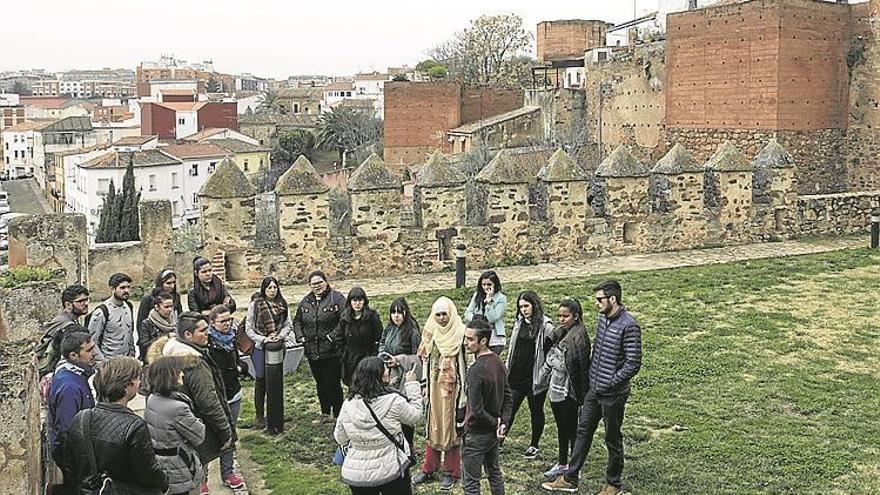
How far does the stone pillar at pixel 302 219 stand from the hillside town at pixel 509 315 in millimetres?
32

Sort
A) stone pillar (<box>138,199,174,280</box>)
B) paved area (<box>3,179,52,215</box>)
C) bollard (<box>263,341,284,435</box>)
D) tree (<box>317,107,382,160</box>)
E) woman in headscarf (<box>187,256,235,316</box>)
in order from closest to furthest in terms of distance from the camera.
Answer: bollard (<box>263,341,284,435</box>)
woman in headscarf (<box>187,256,235,316</box>)
stone pillar (<box>138,199,174,280</box>)
tree (<box>317,107,382,160</box>)
paved area (<box>3,179,52,215</box>)

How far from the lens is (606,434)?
677cm

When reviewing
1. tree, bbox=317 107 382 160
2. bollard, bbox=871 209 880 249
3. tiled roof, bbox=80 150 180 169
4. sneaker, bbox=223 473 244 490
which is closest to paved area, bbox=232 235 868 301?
bollard, bbox=871 209 880 249

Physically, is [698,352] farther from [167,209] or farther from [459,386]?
[167,209]

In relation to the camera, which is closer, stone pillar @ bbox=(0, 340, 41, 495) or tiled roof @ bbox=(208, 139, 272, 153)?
stone pillar @ bbox=(0, 340, 41, 495)

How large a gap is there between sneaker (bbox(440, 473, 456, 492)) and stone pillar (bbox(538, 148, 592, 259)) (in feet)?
28.3

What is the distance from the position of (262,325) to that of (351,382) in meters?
2.36

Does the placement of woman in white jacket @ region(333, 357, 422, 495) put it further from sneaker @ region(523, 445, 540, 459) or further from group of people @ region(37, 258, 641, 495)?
sneaker @ region(523, 445, 540, 459)

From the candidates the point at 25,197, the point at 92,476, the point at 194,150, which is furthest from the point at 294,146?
the point at 92,476

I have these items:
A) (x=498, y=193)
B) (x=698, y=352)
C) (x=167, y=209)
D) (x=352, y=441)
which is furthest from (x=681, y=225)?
(x=352, y=441)

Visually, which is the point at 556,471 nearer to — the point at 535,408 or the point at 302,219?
the point at 535,408

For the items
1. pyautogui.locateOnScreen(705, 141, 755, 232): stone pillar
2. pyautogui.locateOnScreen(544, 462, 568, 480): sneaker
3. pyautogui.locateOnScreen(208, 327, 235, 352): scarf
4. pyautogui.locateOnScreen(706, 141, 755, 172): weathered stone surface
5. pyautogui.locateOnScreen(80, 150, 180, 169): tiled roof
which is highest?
pyautogui.locateOnScreen(80, 150, 180, 169): tiled roof

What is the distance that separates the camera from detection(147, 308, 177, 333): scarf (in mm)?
7719

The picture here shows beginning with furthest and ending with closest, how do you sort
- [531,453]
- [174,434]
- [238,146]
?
1. [238,146]
2. [531,453]
3. [174,434]
